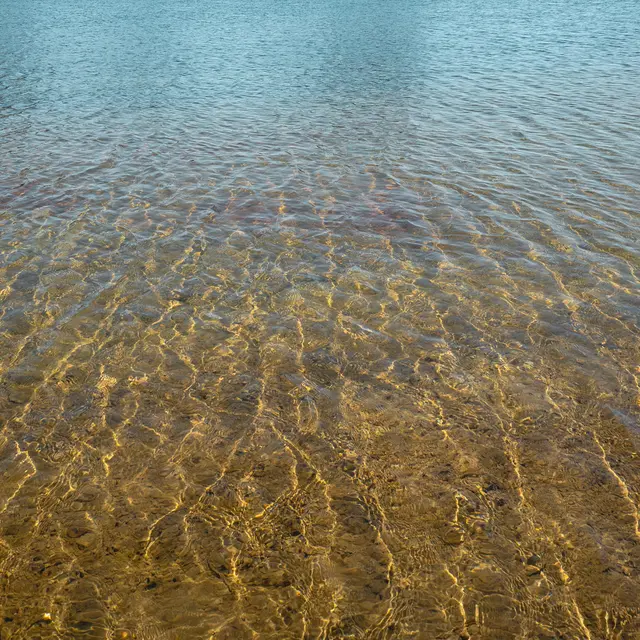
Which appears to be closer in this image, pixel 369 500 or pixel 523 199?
pixel 369 500

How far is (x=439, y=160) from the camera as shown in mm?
19578

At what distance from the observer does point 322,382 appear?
373 inches

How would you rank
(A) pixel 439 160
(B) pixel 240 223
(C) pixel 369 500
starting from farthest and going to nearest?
1. (A) pixel 439 160
2. (B) pixel 240 223
3. (C) pixel 369 500

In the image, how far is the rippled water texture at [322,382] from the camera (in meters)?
6.30

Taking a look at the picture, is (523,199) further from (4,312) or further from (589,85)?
(589,85)

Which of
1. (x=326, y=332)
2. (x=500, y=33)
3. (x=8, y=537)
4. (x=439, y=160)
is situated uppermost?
(x=8, y=537)

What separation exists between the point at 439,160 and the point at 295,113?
9623mm

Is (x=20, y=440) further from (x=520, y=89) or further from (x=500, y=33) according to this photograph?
(x=500, y=33)

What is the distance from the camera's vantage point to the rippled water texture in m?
6.30

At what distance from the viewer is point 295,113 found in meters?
25.9

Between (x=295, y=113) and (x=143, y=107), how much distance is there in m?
8.27

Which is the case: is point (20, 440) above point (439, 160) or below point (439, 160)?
above

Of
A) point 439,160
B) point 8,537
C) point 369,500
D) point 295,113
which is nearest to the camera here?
point 8,537

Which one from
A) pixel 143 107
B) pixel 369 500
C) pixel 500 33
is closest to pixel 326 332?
pixel 369 500
